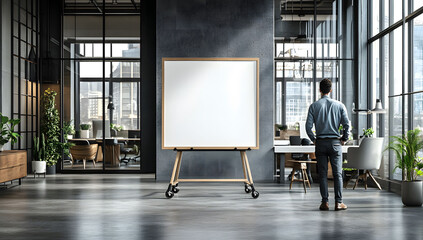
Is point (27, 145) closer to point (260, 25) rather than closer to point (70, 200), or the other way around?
point (70, 200)

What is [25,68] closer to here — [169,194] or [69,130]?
[69,130]

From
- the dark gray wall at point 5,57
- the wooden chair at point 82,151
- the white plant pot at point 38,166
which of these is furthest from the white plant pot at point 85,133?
the dark gray wall at point 5,57

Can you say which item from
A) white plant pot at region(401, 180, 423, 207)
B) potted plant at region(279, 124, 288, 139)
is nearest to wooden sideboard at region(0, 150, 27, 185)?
potted plant at region(279, 124, 288, 139)

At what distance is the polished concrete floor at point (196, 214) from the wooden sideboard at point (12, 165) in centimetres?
26

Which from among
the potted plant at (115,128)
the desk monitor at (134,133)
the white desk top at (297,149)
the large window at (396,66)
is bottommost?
the white desk top at (297,149)

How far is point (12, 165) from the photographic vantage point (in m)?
9.08

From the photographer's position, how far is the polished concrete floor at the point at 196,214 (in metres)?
5.01

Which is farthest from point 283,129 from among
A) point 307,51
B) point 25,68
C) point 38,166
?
point 25,68

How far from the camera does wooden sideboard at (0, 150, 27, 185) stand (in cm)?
862

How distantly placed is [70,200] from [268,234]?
12.4ft

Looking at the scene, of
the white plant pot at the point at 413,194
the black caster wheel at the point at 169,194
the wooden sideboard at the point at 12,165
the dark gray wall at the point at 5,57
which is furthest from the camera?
the dark gray wall at the point at 5,57

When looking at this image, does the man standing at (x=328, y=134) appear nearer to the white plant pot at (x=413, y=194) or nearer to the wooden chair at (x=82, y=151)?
the white plant pot at (x=413, y=194)

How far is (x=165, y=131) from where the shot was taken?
8047 millimetres

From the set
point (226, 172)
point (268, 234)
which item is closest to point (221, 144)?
point (226, 172)
